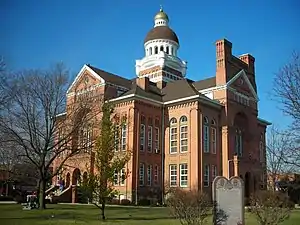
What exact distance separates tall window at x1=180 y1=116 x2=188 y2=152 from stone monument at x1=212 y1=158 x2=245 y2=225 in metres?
27.0

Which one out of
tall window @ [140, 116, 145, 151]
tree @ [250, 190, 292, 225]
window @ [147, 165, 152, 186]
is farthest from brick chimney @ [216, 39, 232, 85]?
tree @ [250, 190, 292, 225]

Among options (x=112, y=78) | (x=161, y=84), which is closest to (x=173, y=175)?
(x=112, y=78)

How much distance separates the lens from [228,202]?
14.6 metres

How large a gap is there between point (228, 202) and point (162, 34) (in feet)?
154

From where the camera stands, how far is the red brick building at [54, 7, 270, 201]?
40.6 meters

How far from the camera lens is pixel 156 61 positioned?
55.4 metres

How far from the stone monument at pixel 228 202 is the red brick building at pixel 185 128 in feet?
79.0

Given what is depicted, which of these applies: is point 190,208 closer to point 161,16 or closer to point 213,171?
point 213,171

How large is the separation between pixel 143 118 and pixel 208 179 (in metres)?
9.75

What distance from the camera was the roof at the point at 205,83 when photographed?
46684mm

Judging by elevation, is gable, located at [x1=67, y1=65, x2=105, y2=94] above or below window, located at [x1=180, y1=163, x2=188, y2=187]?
above

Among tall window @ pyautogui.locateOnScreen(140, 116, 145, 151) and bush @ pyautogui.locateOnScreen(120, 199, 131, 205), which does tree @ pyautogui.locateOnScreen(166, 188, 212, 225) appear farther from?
tall window @ pyautogui.locateOnScreen(140, 116, 145, 151)

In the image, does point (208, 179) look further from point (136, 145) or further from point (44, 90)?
point (44, 90)

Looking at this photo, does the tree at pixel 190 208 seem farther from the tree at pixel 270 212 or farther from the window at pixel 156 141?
the window at pixel 156 141
